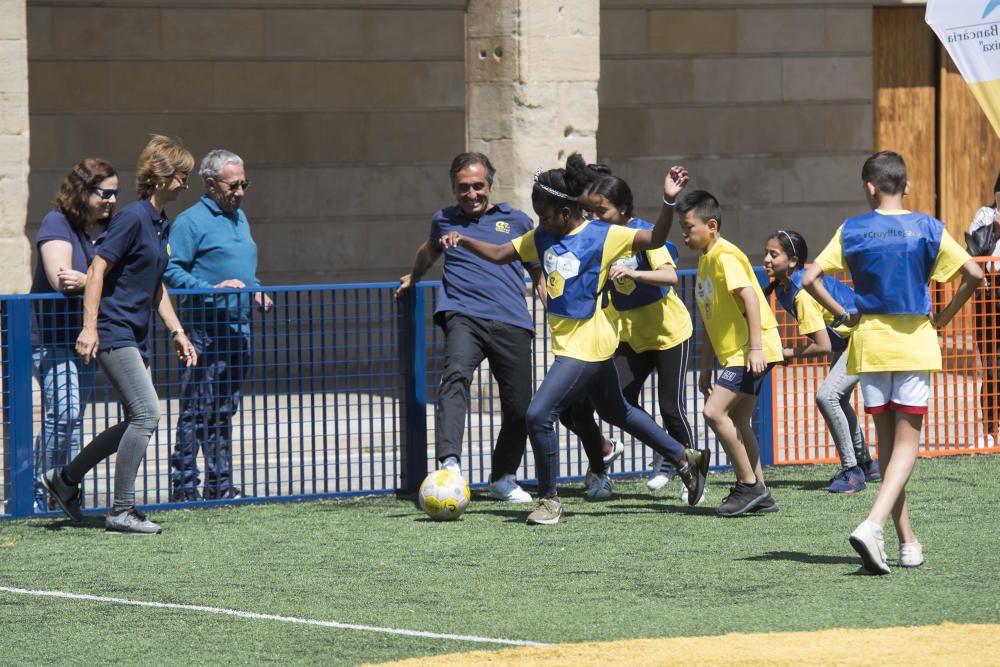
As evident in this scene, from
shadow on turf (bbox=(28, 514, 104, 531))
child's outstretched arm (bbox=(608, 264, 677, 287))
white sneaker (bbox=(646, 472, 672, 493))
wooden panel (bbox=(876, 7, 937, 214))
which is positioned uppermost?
wooden panel (bbox=(876, 7, 937, 214))

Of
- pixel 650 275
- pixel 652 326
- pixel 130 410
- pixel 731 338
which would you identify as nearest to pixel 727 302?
pixel 731 338

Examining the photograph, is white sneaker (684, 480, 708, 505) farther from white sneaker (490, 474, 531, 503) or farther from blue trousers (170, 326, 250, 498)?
blue trousers (170, 326, 250, 498)

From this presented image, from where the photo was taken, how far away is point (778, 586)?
789cm

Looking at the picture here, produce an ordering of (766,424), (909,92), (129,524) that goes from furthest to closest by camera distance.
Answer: (909,92) → (766,424) → (129,524)

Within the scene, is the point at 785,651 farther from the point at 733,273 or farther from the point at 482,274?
the point at 482,274

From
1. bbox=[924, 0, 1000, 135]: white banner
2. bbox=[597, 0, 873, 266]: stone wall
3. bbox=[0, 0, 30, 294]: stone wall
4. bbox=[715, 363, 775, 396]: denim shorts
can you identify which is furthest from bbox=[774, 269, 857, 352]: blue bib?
bbox=[597, 0, 873, 266]: stone wall

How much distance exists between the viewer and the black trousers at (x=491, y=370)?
10203 mm

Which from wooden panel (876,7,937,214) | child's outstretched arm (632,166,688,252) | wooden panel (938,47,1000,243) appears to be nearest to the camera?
child's outstretched arm (632,166,688,252)

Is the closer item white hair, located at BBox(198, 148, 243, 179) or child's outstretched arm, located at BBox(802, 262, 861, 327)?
child's outstretched arm, located at BBox(802, 262, 861, 327)

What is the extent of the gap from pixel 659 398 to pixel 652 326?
42 cm

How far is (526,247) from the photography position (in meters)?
9.70

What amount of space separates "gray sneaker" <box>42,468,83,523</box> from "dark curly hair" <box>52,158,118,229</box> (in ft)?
4.40

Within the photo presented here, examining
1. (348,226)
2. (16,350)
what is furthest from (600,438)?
(348,226)

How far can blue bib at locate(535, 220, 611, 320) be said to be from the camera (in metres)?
9.43
